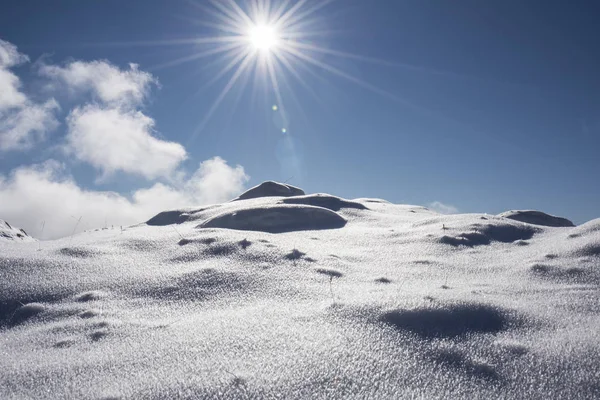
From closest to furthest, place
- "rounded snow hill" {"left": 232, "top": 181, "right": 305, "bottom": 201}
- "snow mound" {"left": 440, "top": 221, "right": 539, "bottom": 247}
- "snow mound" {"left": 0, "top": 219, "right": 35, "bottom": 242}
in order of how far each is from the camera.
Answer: "snow mound" {"left": 440, "top": 221, "right": 539, "bottom": 247} → "snow mound" {"left": 0, "top": 219, "right": 35, "bottom": 242} → "rounded snow hill" {"left": 232, "top": 181, "right": 305, "bottom": 201}

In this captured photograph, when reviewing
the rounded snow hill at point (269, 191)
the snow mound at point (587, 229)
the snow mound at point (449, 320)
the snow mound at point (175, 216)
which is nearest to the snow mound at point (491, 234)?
the snow mound at point (587, 229)

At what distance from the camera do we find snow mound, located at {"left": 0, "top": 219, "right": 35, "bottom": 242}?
6.54 metres

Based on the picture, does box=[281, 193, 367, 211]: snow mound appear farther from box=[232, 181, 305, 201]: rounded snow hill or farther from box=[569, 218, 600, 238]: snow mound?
box=[569, 218, 600, 238]: snow mound

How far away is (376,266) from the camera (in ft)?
14.0

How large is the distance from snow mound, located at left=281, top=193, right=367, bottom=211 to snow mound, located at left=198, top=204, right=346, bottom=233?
1.48 metres

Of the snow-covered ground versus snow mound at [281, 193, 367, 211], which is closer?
the snow-covered ground

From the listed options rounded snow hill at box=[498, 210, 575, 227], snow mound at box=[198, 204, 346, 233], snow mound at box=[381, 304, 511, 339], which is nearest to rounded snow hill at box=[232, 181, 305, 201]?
snow mound at box=[198, 204, 346, 233]

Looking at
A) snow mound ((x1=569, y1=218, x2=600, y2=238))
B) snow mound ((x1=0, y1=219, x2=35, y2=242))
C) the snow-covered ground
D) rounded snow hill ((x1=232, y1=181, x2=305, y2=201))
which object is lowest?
the snow-covered ground

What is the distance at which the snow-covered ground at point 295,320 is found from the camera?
6.26 feet

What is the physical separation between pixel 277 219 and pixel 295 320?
183 inches

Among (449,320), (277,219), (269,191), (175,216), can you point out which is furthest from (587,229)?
(269,191)

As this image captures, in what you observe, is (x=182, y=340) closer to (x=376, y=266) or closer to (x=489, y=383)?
(x=489, y=383)

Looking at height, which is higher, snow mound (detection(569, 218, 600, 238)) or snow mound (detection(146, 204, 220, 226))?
snow mound (detection(146, 204, 220, 226))

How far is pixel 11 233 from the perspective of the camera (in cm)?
681
